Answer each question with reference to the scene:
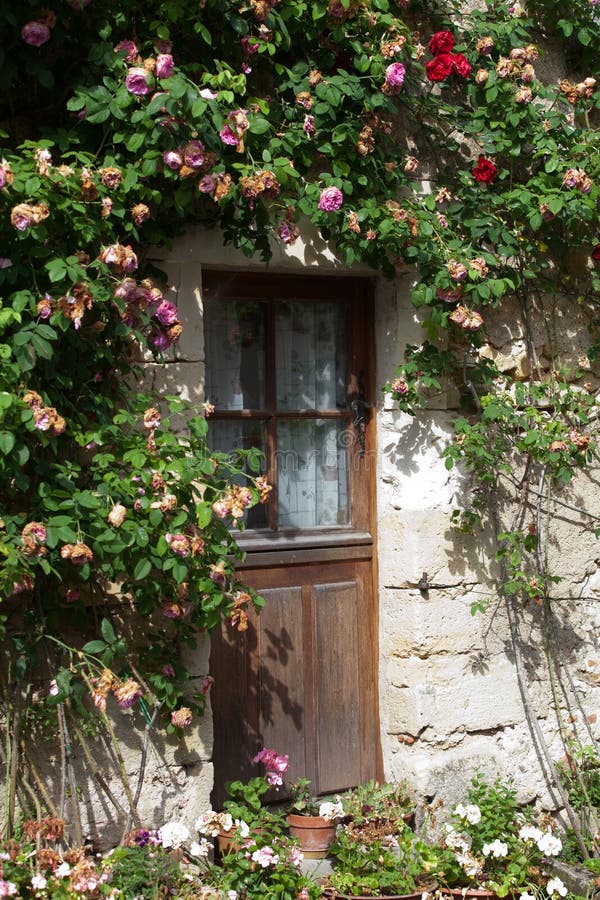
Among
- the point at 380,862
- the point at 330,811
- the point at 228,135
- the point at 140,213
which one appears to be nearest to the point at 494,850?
the point at 380,862

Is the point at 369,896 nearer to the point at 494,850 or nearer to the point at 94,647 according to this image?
the point at 494,850

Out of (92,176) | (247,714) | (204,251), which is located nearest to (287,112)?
(204,251)

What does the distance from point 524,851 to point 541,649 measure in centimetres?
78

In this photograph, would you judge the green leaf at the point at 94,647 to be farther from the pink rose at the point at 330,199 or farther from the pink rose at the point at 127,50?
the pink rose at the point at 127,50

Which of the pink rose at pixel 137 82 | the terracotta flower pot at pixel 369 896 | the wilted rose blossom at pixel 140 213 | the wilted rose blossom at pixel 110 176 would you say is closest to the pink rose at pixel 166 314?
the wilted rose blossom at pixel 140 213

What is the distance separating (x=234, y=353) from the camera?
11.7 ft

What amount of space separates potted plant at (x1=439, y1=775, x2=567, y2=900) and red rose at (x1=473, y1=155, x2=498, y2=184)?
2200mm

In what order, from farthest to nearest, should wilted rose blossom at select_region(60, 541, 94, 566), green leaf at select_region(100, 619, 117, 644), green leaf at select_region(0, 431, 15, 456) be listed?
green leaf at select_region(100, 619, 117, 644), wilted rose blossom at select_region(60, 541, 94, 566), green leaf at select_region(0, 431, 15, 456)

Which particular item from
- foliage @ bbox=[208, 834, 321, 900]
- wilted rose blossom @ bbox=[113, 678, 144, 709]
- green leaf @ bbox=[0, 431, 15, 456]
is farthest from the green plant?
green leaf @ bbox=[0, 431, 15, 456]

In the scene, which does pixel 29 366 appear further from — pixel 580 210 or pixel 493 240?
pixel 580 210

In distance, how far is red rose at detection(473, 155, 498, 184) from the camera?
3.59 m

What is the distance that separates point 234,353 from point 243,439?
0.32 m

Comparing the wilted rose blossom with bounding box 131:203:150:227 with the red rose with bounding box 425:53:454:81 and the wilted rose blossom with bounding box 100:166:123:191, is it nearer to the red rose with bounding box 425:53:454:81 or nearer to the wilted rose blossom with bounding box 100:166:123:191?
the wilted rose blossom with bounding box 100:166:123:191

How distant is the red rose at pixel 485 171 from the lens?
3592 mm
